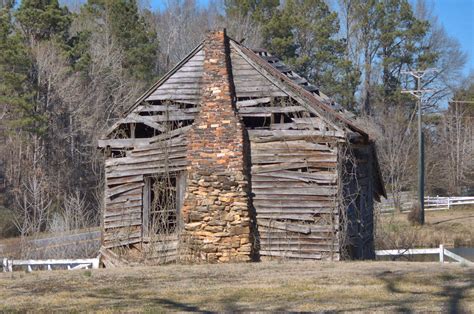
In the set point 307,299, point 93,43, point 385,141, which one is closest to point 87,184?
point 93,43

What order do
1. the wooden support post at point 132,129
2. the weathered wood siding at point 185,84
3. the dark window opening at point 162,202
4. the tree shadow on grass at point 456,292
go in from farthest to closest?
the wooden support post at point 132,129
the weathered wood siding at point 185,84
the dark window opening at point 162,202
the tree shadow on grass at point 456,292

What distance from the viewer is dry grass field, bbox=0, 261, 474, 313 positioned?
378 inches

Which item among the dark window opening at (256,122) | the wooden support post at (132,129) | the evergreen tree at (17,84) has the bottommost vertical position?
the wooden support post at (132,129)

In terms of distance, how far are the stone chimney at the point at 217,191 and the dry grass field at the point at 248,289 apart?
317 centimetres

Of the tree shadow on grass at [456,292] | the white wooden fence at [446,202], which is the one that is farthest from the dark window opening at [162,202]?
the white wooden fence at [446,202]

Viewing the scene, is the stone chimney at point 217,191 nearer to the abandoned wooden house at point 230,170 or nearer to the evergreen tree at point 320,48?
the abandoned wooden house at point 230,170

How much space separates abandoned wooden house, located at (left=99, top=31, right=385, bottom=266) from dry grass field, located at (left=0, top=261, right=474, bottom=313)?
3.35 meters

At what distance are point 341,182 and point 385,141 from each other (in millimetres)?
40776

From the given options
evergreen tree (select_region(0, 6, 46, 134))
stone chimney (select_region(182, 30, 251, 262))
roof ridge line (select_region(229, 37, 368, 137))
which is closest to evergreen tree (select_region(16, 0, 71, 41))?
evergreen tree (select_region(0, 6, 46, 134))

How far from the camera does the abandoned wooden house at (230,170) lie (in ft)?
59.8

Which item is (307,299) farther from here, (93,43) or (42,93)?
(93,43)

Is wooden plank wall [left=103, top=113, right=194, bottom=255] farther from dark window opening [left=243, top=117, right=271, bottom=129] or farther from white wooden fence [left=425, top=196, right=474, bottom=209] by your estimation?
white wooden fence [left=425, top=196, right=474, bottom=209]

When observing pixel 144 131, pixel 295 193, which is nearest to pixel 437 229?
pixel 144 131

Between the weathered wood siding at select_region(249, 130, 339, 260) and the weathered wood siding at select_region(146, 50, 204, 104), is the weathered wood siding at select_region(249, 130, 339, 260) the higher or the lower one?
the lower one
